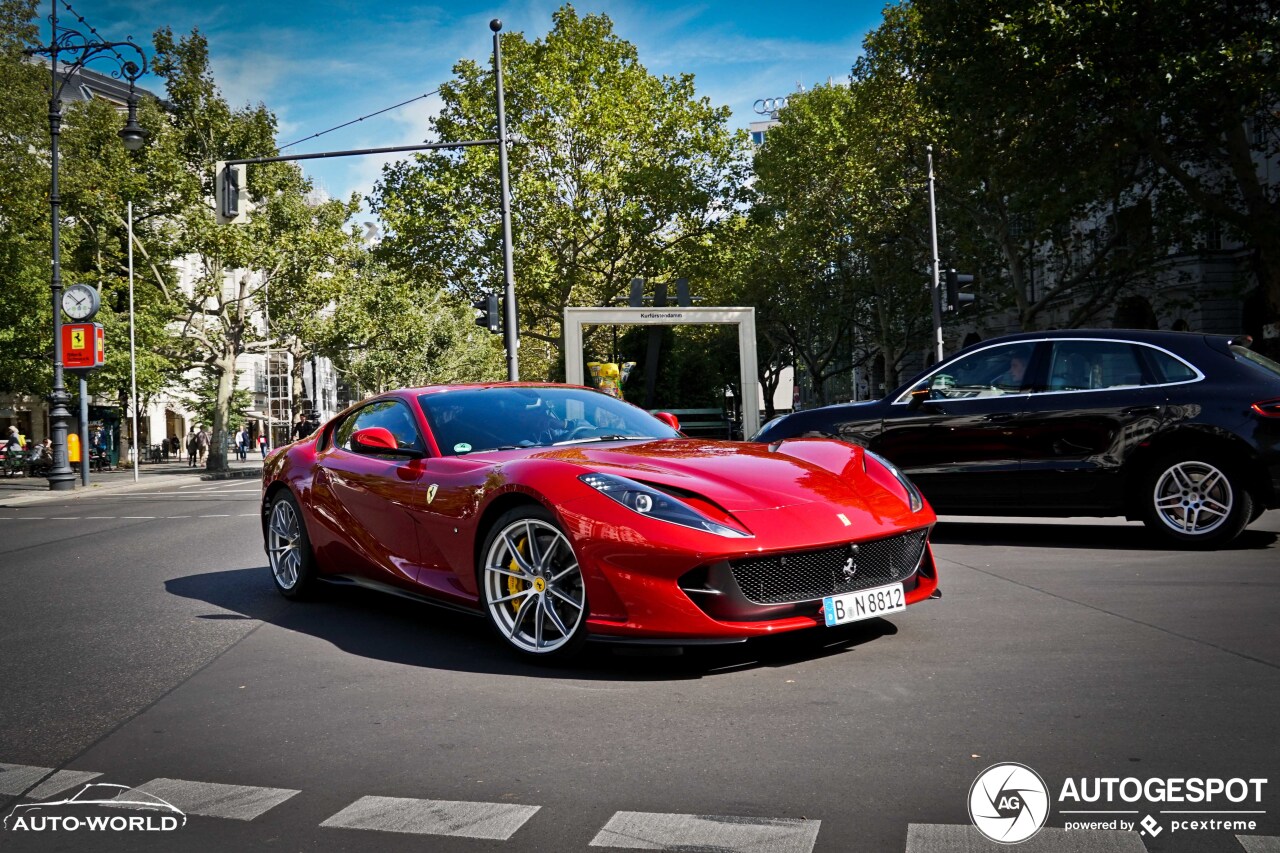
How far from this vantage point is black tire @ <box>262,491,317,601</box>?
711 cm

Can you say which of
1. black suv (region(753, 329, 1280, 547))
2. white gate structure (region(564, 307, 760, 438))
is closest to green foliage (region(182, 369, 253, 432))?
white gate structure (region(564, 307, 760, 438))

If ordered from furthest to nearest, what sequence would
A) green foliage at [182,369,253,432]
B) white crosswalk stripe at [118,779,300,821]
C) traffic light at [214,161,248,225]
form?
green foliage at [182,369,253,432], traffic light at [214,161,248,225], white crosswalk stripe at [118,779,300,821]

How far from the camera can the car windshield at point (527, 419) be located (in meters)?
6.02

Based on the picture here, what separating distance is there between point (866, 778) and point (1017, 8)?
2030 cm

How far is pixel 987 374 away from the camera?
30.1 feet

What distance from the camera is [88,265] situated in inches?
1646

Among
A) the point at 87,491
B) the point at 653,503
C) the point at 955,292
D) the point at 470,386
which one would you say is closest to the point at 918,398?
the point at 470,386

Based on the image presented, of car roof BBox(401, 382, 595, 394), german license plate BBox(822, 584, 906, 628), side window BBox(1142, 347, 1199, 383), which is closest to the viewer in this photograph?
german license plate BBox(822, 584, 906, 628)

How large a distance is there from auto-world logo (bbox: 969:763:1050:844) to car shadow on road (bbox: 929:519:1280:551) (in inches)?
226

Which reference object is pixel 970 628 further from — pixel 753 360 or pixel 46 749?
pixel 753 360

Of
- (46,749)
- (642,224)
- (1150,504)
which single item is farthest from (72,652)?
(642,224)

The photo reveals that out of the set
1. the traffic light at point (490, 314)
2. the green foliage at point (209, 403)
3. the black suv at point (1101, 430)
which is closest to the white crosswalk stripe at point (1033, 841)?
the black suv at point (1101, 430)

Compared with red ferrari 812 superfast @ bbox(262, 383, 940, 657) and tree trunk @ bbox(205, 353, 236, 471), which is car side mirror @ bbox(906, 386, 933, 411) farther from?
tree trunk @ bbox(205, 353, 236, 471)

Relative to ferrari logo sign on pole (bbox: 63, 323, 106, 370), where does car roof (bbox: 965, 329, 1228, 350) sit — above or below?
below
